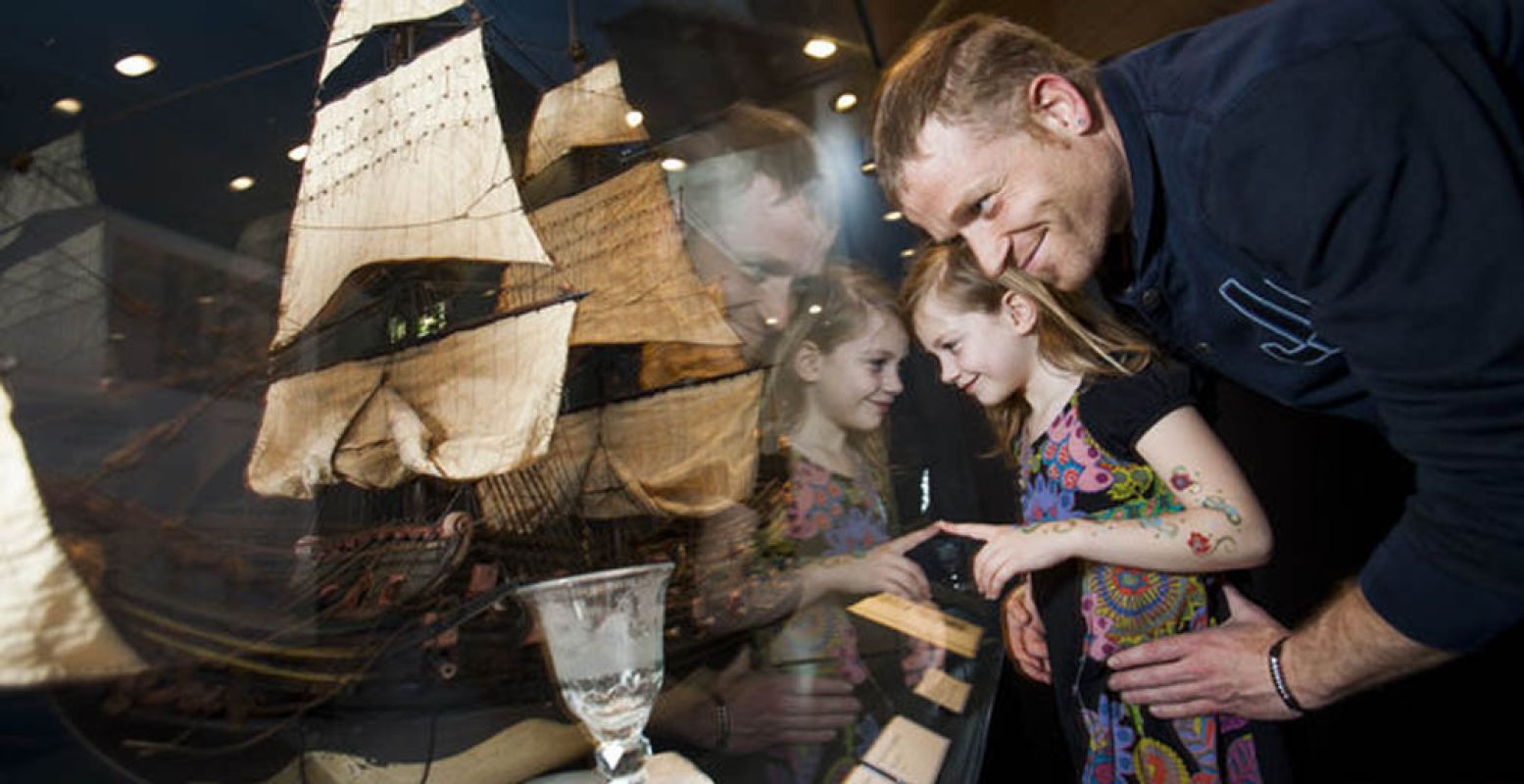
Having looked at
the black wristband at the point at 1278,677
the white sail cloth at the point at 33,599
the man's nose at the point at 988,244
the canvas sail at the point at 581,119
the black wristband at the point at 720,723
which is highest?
the canvas sail at the point at 581,119

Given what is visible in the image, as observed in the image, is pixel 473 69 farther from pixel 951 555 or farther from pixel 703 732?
pixel 951 555

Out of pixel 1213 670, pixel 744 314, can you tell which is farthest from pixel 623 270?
pixel 1213 670

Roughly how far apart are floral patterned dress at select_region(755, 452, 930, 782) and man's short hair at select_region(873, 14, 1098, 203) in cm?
53

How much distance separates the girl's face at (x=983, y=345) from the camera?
4.07 feet

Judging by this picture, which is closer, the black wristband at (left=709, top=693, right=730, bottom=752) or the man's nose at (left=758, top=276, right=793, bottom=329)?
the black wristband at (left=709, top=693, right=730, bottom=752)

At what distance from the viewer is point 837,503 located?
4.54 ft

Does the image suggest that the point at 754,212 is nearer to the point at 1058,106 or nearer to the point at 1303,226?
the point at 1058,106

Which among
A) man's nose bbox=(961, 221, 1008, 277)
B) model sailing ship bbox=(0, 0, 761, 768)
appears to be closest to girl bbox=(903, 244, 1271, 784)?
man's nose bbox=(961, 221, 1008, 277)

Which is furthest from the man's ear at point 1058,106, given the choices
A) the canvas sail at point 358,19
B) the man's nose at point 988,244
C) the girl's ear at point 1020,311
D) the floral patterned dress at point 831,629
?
the canvas sail at point 358,19

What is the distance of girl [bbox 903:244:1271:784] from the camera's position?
1078 millimetres

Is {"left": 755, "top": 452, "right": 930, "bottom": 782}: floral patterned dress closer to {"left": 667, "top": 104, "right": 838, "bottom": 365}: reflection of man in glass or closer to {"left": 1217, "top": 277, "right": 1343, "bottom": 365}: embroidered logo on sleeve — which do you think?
{"left": 667, "top": 104, "right": 838, "bottom": 365}: reflection of man in glass

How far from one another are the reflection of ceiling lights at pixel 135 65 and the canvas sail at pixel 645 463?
1.43ft

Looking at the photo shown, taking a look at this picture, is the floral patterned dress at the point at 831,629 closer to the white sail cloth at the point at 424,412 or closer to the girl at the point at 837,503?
the girl at the point at 837,503

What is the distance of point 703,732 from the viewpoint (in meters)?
1.09
